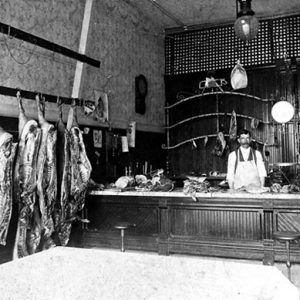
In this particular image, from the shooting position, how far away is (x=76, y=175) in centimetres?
502

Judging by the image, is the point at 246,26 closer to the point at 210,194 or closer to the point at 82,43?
the point at 210,194

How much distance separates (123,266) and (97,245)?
404 cm

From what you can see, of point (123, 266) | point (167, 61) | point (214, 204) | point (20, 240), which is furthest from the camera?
point (167, 61)

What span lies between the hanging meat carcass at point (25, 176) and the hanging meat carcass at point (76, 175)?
65cm

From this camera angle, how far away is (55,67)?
220 inches

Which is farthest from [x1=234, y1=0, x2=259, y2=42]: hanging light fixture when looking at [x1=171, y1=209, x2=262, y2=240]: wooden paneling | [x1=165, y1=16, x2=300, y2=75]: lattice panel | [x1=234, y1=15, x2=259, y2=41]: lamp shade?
[x1=165, y1=16, x2=300, y2=75]: lattice panel

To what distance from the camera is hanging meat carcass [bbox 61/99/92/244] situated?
197 inches

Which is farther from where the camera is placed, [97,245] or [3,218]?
[97,245]

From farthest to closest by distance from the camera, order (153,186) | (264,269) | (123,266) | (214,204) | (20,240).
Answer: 1. (153,186)
2. (214,204)
3. (20,240)
4. (123,266)
5. (264,269)

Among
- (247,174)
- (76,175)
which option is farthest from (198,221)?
(76,175)

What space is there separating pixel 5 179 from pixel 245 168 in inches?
147

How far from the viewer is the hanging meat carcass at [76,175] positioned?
499 centimetres

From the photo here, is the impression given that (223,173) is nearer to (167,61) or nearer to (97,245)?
(167,61)

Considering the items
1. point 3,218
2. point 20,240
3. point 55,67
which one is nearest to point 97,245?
point 20,240
